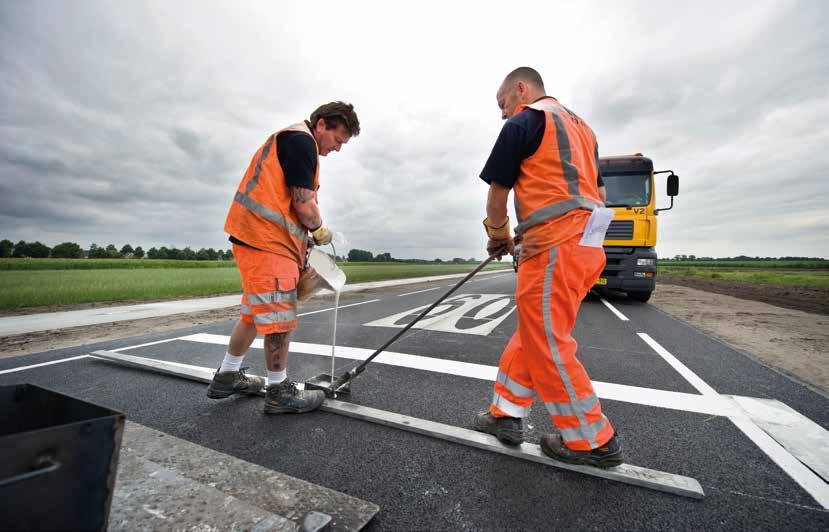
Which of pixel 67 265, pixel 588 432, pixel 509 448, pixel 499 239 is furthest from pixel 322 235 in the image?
pixel 67 265

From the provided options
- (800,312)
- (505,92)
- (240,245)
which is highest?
(505,92)

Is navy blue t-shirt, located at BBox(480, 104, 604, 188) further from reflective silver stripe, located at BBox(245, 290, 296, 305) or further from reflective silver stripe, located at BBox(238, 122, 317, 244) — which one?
reflective silver stripe, located at BBox(245, 290, 296, 305)

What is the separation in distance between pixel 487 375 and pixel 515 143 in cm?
218

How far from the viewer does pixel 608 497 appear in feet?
5.11

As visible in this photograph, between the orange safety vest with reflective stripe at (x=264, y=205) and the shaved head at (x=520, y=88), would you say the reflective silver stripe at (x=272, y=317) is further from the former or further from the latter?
the shaved head at (x=520, y=88)

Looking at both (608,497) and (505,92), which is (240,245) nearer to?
(505,92)

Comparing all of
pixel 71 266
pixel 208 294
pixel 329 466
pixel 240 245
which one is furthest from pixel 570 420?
pixel 71 266

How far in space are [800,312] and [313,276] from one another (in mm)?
11220

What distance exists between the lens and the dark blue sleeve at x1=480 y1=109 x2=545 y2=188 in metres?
1.80

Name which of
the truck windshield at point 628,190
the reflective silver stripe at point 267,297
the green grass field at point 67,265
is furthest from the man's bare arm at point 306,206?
the green grass field at point 67,265

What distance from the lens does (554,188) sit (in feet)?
5.92

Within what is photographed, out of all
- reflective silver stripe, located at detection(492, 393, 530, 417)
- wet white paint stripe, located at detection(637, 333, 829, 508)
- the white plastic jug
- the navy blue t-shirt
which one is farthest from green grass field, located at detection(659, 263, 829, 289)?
the white plastic jug

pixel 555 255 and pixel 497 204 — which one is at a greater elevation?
pixel 497 204

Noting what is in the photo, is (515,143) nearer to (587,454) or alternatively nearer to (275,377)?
(587,454)
